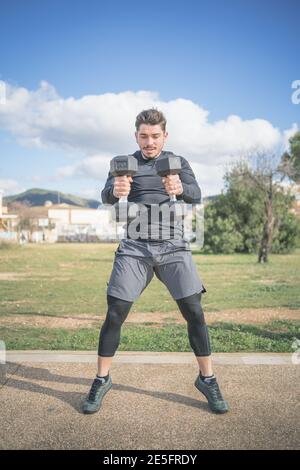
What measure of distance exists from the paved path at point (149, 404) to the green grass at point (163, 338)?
71 centimetres

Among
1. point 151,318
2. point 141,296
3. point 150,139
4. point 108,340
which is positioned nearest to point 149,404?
point 108,340

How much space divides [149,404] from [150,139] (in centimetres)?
200

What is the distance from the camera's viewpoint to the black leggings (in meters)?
3.30

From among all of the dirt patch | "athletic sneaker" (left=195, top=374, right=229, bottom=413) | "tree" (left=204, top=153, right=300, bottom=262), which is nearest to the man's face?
"athletic sneaker" (left=195, top=374, right=229, bottom=413)

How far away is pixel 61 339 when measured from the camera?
230 inches

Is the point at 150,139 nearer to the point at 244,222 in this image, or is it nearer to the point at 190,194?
the point at 190,194

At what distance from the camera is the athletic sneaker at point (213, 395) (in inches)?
124

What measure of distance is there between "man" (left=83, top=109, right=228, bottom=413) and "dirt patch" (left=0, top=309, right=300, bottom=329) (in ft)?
12.4

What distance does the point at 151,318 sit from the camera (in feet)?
25.6

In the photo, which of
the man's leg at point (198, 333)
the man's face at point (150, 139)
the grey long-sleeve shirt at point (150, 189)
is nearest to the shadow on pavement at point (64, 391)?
the man's leg at point (198, 333)

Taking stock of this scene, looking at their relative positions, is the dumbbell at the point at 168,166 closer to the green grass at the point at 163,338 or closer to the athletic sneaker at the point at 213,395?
the athletic sneaker at the point at 213,395

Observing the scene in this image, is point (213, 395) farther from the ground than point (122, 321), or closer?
closer

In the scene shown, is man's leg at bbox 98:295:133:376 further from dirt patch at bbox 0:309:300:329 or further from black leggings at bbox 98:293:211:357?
dirt patch at bbox 0:309:300:329
